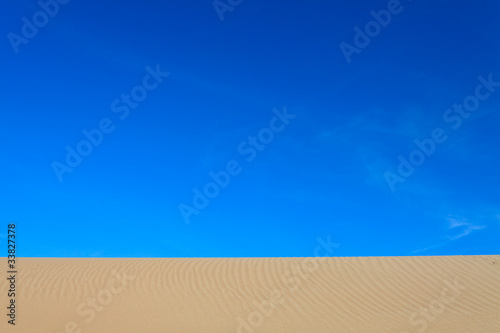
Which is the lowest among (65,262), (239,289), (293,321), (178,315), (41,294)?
(293,321)

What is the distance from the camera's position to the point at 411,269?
1584cm

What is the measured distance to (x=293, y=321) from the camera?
11492 mm

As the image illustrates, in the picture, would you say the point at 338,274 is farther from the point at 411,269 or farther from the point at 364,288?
the point at 411,269

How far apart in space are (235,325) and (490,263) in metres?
10.5

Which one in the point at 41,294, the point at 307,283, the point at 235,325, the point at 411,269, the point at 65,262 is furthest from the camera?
the point at 65,262

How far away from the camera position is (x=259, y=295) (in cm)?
1355

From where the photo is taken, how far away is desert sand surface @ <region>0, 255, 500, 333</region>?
37.0 feet

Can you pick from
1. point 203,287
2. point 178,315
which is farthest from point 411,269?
point 178,315

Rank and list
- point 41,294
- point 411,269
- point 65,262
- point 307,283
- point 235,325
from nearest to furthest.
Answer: point 235,325, point 41,294, point 307,283, point 411,269, point 65,262

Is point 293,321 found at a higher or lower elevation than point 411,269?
lower

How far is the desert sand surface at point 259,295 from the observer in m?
11.3

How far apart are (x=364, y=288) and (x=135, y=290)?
6982 millimetres

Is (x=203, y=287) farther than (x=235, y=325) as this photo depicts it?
Yes

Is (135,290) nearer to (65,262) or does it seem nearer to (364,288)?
(65,262)
